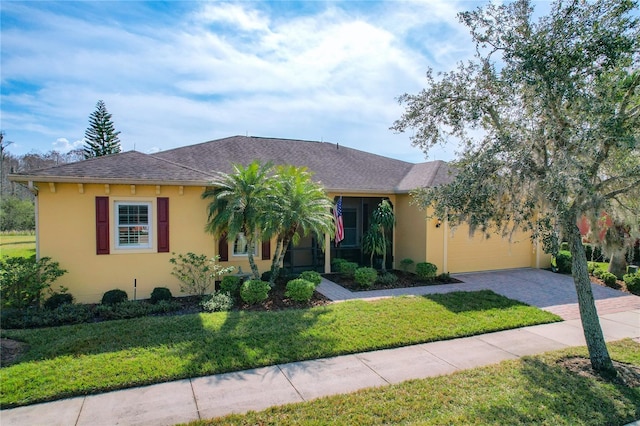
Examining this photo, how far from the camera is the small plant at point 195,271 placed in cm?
934

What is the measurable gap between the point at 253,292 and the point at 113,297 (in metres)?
3.35

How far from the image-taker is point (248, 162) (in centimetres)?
1300

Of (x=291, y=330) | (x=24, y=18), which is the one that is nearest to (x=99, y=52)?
(x=24, y=18)

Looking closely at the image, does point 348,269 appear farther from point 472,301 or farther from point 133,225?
point 133,225

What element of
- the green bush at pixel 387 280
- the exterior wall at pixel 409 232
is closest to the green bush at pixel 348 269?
the green bush at pixel 387 280

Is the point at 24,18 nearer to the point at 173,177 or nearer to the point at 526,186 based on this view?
the point at 173,177

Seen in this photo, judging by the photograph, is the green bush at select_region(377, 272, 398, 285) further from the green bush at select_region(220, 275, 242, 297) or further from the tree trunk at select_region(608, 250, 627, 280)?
the tree trunk at select_region(608, 250, 627, 280)

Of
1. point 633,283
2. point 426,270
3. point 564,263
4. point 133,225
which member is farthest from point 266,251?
point 633,283

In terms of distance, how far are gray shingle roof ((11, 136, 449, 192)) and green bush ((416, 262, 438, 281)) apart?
2.73 m

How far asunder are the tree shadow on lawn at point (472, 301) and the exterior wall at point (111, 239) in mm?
6530

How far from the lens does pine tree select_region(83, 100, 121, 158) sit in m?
27.0

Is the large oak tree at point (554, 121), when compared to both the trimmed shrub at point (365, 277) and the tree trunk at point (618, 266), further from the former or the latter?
the tree trunk at point (618, 266)

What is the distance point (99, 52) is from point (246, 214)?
5353 millimetres

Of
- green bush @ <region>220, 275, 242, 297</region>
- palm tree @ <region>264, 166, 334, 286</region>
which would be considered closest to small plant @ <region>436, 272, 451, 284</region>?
palm tree @ <region>264, 166, 334, 286</region>
